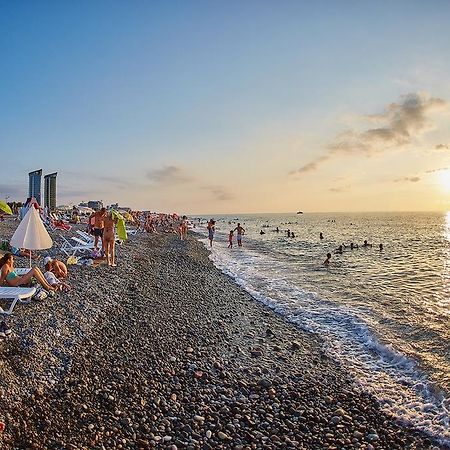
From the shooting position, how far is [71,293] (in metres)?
10.0

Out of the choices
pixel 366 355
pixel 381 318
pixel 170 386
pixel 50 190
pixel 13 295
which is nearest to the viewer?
pixel 170 386

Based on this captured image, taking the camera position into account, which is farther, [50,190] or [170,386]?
[50,190]

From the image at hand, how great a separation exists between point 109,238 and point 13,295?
284 inches

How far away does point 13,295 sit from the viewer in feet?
26.2

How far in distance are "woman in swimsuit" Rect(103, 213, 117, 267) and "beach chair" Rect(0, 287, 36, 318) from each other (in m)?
6.13

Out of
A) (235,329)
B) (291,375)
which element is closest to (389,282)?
(235,329)

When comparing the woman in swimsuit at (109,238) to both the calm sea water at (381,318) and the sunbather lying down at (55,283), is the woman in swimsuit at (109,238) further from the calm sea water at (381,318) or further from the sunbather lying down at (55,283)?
the calm sea water at (381,318)

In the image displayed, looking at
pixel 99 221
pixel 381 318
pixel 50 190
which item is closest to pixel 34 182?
pixel 50 190

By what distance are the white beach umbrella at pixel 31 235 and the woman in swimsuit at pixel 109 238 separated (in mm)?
4128

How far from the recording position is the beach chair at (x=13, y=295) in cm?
770

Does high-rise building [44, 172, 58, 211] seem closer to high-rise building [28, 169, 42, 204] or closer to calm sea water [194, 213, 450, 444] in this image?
high-rise building [28, 169, 42, 204]

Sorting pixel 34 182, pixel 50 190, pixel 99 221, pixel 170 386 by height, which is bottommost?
pixel 170 386

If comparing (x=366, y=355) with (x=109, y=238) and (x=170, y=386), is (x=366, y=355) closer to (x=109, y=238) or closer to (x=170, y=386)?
(x=170, y=386)

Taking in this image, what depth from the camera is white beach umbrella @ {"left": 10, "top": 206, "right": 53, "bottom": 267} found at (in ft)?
33.2
